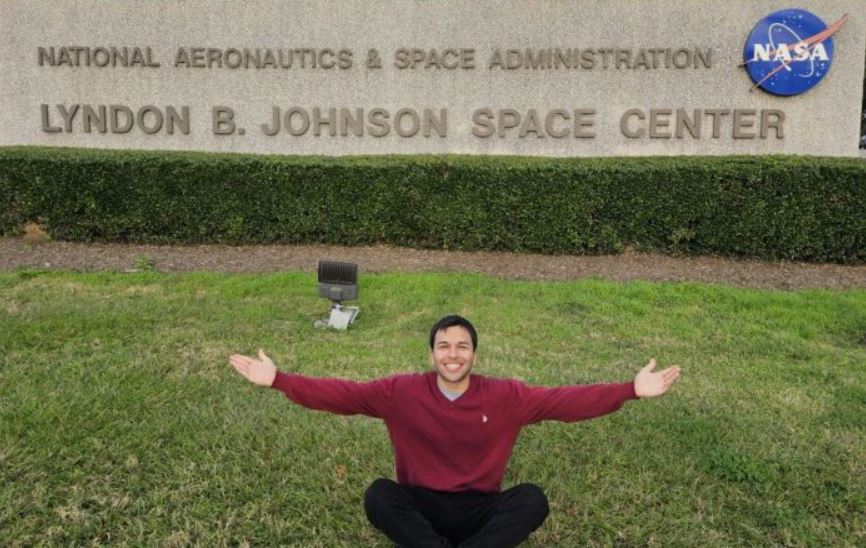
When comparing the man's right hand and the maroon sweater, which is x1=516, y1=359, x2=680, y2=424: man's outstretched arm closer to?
the maroon sweater

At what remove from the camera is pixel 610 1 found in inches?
357

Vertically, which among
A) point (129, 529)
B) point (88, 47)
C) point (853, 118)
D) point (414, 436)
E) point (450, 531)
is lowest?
point (129, 529)

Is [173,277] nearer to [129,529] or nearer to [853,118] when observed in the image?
[129,529]

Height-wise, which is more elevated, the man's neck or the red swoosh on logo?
the red swoosh on logo

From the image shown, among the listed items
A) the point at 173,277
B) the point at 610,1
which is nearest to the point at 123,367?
the point at 173,277

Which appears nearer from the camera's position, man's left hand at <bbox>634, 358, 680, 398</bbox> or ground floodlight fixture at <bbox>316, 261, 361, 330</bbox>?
man's left hand at <bbox>634, 358, 680, 398</bbox>

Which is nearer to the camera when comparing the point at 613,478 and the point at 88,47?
the point at 613,478

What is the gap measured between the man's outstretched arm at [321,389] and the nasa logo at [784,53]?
8521mm

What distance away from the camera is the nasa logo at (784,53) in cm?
892

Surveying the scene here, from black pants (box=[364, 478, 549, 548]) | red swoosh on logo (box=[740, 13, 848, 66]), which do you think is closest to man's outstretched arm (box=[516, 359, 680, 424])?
black pants (box=[364, 478, 549, 548])

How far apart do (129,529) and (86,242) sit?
6.18m

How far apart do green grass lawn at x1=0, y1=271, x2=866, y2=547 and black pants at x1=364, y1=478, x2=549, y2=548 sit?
0.47 m

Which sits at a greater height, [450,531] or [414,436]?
[414,436]

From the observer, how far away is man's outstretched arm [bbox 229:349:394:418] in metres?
2.21
